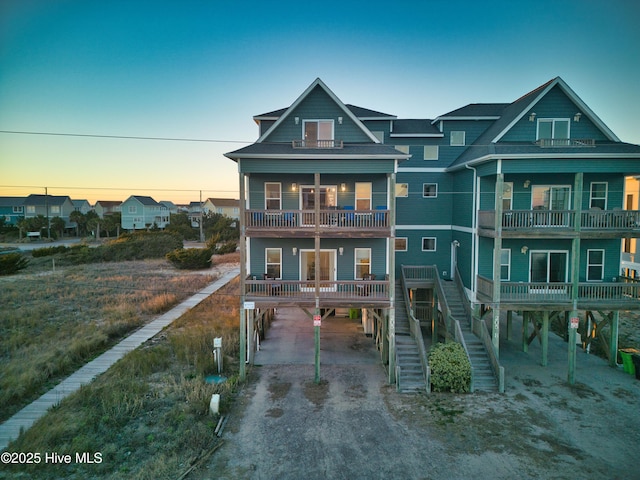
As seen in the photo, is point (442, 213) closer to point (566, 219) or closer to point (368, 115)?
point (566, 219)

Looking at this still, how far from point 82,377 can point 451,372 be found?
584 inches

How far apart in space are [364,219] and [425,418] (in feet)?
27.0

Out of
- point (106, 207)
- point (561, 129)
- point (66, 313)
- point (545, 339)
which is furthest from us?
point (106, 207)

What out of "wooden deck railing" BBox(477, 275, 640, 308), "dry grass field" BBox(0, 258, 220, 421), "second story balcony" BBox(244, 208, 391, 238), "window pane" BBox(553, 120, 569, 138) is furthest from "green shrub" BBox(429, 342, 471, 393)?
"dry grass field" BBox(0, 258, 220, 421)

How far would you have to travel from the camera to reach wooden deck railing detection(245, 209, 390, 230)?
49.4ft

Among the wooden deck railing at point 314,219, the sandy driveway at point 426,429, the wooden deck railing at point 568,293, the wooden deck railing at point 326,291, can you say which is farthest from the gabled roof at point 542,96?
the sandy driveway at point 426,429

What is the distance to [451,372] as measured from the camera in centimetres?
1355

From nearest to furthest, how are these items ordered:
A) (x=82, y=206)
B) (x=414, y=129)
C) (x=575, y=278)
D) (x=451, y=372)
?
(x=451, y=372), (x=575, y=278), (x=414, y=129), (x=82, y=206)

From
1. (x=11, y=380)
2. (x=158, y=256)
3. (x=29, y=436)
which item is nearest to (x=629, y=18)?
(x=29, y=436)

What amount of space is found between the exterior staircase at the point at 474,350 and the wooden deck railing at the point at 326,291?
4491 mm

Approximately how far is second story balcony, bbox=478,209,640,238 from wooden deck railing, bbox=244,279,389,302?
5.72 m

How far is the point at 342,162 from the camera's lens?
580 inches

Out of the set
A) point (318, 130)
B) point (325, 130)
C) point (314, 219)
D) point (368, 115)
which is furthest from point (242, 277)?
point (368, 115)

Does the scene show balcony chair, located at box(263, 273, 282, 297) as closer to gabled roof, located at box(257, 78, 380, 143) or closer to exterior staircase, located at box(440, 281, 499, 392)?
gabled roof, located at box(257, 78, 380, 143)
